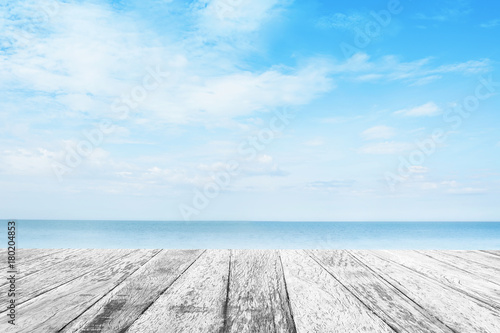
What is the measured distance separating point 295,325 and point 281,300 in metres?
0.20

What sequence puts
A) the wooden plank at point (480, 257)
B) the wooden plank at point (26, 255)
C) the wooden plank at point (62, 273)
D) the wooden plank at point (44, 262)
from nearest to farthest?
the wooden plank at point (62, 273)
the wooden plank at point (44, 262)
the wooden plank at point (26, 255)
the wooden plank at point (480, 257)

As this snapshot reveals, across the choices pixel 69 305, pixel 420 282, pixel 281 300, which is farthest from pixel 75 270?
pixel 420 282

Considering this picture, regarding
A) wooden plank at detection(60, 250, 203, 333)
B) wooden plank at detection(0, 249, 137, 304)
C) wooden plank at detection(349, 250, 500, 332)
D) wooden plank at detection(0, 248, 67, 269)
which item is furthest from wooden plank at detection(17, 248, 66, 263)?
wooden plank at detection(349, 250, 500, 332)

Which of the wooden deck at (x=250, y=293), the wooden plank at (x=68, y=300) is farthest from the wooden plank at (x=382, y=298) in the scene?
the wooden plank at (x=68, y=300)

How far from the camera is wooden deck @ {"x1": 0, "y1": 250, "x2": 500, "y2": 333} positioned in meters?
0.80

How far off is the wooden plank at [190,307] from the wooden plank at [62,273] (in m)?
0.43

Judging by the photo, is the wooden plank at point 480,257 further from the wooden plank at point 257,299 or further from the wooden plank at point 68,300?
the wooden plank at point 68,300

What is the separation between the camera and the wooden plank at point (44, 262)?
4.46 ft

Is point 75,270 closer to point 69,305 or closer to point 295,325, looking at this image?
point 69,305

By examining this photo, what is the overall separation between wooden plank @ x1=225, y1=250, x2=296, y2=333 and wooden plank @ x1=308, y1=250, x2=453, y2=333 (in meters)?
0.24

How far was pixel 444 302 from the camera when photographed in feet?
3.33

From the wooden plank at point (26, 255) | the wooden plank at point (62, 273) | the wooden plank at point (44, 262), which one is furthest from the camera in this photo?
the wooden plank at point (26, 255)

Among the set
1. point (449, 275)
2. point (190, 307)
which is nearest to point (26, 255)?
point (190, 307)

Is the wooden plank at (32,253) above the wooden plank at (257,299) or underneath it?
above
